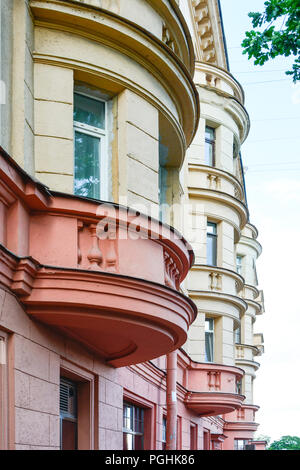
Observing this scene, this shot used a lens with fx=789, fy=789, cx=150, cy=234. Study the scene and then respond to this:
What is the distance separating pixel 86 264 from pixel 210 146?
16.0 meters

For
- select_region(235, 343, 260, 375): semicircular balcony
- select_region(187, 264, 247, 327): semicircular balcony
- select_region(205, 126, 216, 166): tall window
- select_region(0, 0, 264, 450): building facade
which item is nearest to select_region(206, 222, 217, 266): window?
select_region(187, 264, 247, 327): semicircular balcony

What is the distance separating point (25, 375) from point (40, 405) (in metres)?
0.57

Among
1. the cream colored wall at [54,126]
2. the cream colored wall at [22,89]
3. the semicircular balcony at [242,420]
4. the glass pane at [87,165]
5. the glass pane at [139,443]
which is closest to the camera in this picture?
the cream colored wall at [22,89]

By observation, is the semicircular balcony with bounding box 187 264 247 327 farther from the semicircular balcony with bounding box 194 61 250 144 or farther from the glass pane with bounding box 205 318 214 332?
the semicircular balcony with bounding box 194 61 250 144

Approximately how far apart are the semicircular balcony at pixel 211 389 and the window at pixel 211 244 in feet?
10.6

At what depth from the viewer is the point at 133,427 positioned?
1442cm

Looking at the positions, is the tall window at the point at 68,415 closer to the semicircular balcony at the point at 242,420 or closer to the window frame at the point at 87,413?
the window frame at the point at 87,413

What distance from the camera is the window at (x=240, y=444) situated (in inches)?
1388

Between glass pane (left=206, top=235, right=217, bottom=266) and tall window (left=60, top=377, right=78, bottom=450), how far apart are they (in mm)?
13388

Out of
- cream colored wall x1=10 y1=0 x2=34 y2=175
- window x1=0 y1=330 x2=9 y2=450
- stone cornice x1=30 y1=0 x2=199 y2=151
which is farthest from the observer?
stone cornice x1=30 y1=0 x2=199 y2=151

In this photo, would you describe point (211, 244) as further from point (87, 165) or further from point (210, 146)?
point (87, 165)

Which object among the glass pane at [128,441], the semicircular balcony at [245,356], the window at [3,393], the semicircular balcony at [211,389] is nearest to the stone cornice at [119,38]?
the window at [3,393]

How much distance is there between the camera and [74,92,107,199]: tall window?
988 cm
